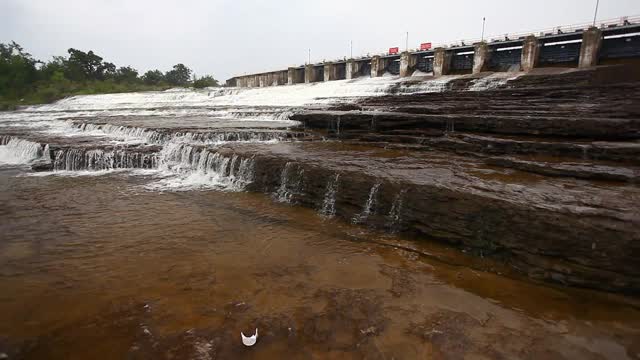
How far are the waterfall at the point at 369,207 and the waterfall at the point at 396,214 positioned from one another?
0.35 meters

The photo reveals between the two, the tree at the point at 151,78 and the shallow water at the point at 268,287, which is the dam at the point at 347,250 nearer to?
the shallow water at the point at 268,287

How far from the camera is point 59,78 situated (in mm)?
53906

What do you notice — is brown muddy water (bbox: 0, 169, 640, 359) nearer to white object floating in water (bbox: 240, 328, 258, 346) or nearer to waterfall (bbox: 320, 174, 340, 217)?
white object floating in water (bbox: 240, 328, 258, 346)

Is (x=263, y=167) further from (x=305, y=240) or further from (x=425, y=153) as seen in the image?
(x=425, y=153)

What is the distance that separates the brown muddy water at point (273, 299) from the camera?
3180 millimetres

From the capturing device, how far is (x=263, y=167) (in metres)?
7.95

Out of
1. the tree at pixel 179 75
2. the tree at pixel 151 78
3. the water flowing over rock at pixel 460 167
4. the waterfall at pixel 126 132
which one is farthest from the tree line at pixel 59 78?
the water flowing over rock at pixel 460 167

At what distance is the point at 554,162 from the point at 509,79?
15189mm

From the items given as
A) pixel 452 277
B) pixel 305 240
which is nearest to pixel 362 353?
pixel 452 277

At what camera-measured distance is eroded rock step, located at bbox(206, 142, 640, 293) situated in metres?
3.89

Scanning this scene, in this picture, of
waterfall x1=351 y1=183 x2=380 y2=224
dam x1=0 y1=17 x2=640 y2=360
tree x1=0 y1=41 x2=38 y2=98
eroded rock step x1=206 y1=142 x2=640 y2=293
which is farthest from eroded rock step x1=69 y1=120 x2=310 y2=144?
tree x1=0 y1=41 x2=38 y2=98

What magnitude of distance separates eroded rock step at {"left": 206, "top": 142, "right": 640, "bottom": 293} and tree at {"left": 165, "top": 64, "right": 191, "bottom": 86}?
90.2 metres

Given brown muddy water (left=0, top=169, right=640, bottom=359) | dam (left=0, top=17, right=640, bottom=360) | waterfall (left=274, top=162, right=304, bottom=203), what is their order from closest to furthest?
brown muddy water (left=0, top=169, right=640, bottom=359) → dam (left=0, top=17, right=640, bottom=360) → waterfall (left=274, top=162, right=304, bottom=203)

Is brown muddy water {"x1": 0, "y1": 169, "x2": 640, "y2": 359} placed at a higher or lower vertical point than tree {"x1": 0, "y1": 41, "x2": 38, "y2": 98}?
lower
